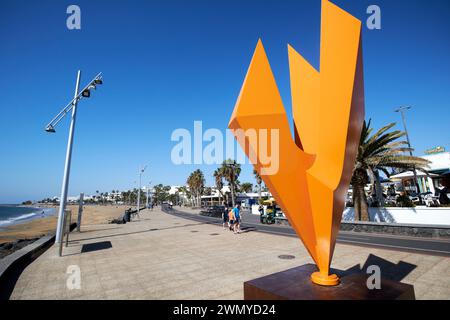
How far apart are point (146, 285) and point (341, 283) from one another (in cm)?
462

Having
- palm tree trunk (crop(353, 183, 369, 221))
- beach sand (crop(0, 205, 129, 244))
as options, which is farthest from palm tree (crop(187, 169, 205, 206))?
palm tree trunk (crop(353, 183, 369, 221))

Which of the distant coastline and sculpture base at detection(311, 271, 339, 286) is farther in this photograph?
the distant coastline

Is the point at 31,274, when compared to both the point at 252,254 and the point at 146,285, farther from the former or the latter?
the point at 252,254

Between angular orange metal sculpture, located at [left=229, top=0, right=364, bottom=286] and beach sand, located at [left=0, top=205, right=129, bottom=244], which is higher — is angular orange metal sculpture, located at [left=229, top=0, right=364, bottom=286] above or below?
above

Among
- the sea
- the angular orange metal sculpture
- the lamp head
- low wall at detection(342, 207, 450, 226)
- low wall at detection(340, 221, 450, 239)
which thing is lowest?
the sea

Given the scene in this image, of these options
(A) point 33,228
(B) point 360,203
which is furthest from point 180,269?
(A) point 33,228

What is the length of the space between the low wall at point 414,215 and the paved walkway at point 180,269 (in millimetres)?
8560

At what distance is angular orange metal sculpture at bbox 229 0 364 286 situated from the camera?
13.1 ft

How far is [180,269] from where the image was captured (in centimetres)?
750

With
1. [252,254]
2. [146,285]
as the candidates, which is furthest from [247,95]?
[252,254]

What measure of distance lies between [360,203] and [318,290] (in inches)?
644

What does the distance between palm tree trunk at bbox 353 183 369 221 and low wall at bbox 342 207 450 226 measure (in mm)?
1051

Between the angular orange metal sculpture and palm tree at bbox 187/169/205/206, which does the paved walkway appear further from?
palm tree at bbox 187/169/205/206

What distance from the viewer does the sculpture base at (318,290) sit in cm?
373
